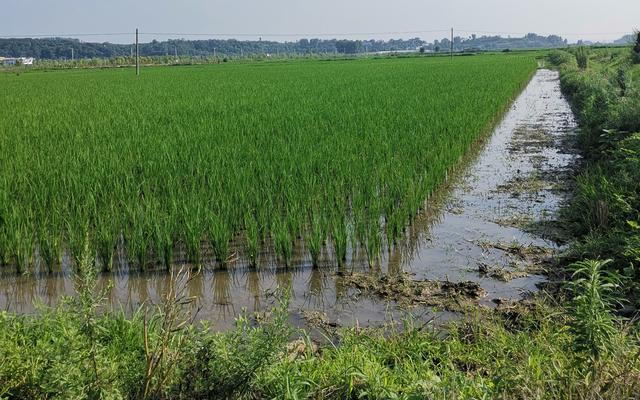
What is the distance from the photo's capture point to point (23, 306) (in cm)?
403

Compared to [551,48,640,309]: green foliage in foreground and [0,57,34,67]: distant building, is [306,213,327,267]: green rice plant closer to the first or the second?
[551,48,640,309]: green foliage in foreground

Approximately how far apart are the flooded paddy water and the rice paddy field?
162 mm

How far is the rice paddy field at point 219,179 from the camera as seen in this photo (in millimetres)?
4656

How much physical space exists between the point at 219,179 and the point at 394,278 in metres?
2.45

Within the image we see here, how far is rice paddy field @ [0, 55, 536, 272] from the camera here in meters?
4.66

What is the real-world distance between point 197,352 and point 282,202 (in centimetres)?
340

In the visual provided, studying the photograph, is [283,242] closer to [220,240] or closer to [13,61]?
[220,240]

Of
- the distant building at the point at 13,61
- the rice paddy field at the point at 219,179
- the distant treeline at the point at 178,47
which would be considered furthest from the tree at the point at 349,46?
the rice paddy field at the point at 219,179

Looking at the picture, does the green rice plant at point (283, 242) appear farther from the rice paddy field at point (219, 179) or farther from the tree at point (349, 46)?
the tree at point (349, 46)

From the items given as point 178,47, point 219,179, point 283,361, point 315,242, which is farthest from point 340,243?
point 178,47

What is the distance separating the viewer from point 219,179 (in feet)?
20.0

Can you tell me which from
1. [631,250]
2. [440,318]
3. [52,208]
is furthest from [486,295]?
[52,208]

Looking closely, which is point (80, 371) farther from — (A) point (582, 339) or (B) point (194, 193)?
(B) point (194, 193)

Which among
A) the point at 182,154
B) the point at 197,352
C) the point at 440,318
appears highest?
the point at 182,154
